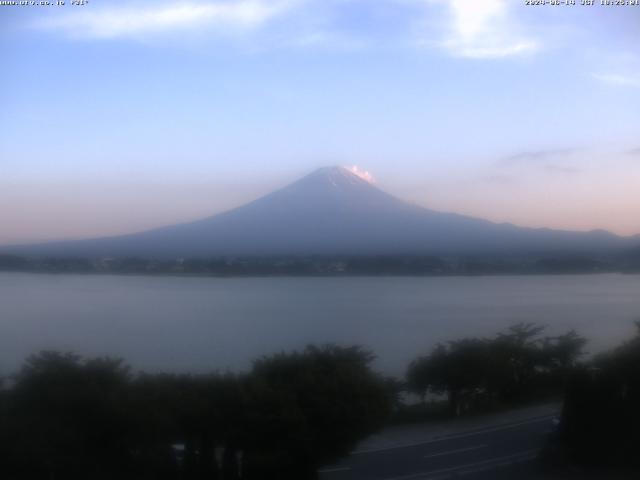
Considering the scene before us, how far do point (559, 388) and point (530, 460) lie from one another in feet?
3.12

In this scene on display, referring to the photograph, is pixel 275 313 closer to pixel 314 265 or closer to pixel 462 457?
pixel 314 265

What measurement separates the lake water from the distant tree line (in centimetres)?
20

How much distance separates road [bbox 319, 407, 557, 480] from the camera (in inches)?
193

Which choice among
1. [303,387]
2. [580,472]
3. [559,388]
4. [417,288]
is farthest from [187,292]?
[580,472]

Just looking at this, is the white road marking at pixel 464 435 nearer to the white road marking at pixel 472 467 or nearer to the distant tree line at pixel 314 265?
the white road marking at pixel 472 467

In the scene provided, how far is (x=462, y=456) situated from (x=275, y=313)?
493cm

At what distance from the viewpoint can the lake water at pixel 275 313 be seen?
22.7 ft

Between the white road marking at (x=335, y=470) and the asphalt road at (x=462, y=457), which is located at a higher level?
the asphalt road at (x=462, y=457)

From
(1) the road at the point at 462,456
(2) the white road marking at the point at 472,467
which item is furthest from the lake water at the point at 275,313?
(2) the white road marking at the point at 472,467

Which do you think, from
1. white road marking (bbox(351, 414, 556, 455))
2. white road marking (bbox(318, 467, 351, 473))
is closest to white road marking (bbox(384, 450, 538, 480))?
white road marking (bbox(318, 467, 351, 473))

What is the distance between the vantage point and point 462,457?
513cm

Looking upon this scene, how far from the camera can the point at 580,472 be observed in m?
4.79

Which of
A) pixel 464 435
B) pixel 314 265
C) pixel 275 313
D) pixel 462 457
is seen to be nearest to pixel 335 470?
pixel 462 457

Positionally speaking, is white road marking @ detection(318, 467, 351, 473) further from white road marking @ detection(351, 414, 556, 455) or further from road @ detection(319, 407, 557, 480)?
white road marking @ detection(351, 414, 556, 455)
